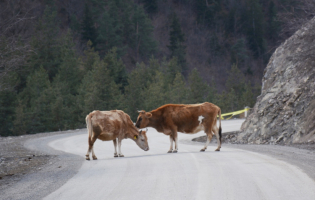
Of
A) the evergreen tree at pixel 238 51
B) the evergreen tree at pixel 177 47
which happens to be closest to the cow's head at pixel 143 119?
the evergreen tree at pixel 177 47

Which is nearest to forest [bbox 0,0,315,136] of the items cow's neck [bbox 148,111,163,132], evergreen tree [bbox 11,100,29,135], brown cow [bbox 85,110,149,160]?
evergreen tree [bbox 11,100,29,135]

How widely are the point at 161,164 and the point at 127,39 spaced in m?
77.1

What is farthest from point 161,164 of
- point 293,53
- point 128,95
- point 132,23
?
point 132,23

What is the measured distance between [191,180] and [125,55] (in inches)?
3097

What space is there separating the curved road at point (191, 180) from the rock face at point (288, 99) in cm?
684

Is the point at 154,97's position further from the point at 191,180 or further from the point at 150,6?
the point at 150,6

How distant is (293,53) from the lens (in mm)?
23391

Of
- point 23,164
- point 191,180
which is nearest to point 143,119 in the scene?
point 23,164

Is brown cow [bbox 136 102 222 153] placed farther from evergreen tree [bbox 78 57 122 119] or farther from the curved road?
evergreen tree [bbox 78 57 122 119]

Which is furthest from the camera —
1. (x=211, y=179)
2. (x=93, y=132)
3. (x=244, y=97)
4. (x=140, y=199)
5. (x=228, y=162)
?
(x=244, y=97)

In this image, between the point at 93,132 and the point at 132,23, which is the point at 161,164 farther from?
the point at 132,23

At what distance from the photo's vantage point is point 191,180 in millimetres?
9211

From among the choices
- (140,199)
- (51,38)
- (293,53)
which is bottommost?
(140,199)

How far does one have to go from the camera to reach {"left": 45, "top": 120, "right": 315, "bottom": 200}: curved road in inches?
315
